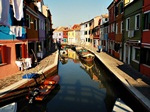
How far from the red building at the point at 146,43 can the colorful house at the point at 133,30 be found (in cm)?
89

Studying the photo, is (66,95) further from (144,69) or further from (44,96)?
(144,69)

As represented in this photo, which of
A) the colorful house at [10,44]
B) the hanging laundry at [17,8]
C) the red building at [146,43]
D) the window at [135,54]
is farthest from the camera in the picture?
the window at [135,54]

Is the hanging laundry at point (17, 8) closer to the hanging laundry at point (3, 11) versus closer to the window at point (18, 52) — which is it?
the hanging laundry at point (3, 11)

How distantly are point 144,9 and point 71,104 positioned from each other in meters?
10.0

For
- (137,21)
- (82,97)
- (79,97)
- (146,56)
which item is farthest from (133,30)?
(79,97)

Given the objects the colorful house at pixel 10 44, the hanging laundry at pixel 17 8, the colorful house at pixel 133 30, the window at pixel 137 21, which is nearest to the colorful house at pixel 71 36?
the colorful house at pixel 133 30

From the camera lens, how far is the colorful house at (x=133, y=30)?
15.3 meters

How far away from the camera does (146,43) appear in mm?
13578

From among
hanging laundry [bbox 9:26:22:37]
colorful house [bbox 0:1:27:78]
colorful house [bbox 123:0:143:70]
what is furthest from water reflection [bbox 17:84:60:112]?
colorful house [bbox 123:0:143:70]

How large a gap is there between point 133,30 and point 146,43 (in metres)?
3.31

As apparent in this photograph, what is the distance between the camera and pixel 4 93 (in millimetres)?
10000

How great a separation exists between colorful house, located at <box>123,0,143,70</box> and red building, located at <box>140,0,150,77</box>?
888mm

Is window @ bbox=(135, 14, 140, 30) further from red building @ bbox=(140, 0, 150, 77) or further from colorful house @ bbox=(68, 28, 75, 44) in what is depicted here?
colorful house @ bbox=(68, 28, 75, 44)

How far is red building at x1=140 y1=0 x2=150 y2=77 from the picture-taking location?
13.3 meters
